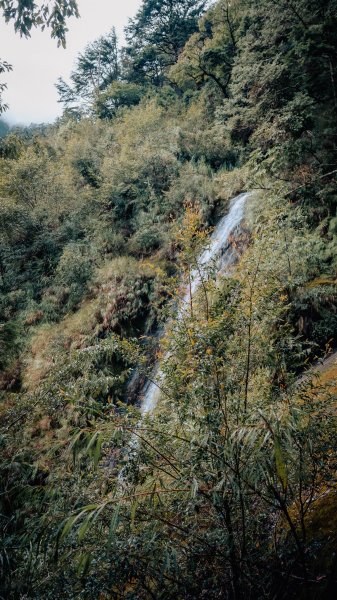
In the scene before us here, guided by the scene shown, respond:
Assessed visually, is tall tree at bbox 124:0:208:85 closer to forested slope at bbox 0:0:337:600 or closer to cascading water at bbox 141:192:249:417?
forested slope at bbox 0:0:337:600

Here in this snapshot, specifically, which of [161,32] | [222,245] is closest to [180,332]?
[222,245]

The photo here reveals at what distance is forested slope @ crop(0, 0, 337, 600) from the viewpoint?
81.7 inches

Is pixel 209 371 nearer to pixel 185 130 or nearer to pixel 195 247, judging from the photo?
pixel 195 247

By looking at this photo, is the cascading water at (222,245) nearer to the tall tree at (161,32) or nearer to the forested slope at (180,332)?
the forested slope at (180,332)

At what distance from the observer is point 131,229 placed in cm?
1483

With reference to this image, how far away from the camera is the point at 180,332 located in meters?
2.50

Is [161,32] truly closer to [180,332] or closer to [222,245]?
[222,245]

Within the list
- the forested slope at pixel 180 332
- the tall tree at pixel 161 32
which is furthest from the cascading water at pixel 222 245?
the tall tree at pixel 161 32

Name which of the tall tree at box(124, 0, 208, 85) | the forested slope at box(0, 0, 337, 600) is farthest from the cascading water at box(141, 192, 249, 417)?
the tall tree at box(124, 0, 208, 85)

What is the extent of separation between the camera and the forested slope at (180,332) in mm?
2076

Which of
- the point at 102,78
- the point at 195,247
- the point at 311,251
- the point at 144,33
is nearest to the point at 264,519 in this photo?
the point at 195,247

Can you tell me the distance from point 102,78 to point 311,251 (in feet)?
113

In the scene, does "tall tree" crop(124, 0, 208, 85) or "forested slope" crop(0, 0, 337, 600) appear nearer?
"forested slope" crop(0, 0, 337, 600)

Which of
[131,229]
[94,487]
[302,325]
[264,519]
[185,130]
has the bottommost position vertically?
[302,325]
